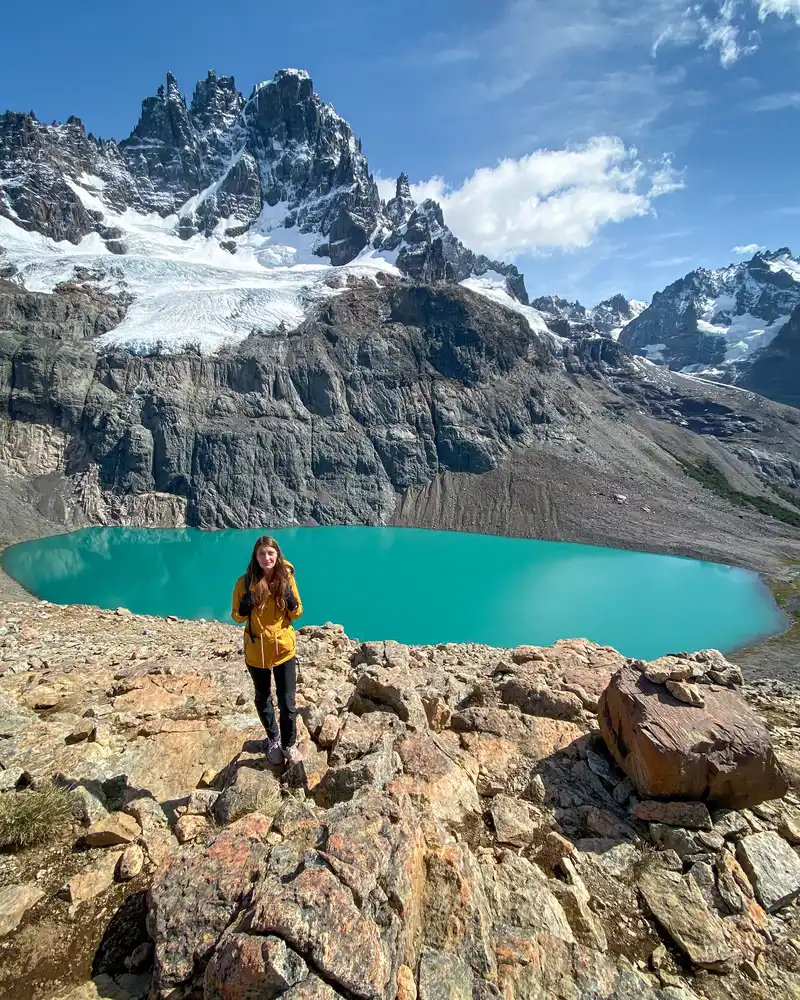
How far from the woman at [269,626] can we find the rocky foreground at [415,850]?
1.49 ft

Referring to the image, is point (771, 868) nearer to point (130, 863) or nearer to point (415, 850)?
point (415, 850)

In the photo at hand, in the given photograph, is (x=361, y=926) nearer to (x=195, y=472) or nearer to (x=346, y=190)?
(x=195, y=472)

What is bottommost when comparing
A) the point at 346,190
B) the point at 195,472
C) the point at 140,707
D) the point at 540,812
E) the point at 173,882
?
the point at 195,472

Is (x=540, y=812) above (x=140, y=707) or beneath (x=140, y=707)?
above

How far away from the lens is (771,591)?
171 feet

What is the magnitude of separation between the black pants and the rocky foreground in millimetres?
286

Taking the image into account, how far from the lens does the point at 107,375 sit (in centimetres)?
8038

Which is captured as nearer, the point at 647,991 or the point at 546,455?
the point at 647,991

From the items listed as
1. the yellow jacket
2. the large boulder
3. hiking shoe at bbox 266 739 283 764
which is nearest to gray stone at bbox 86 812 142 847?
hiking shoe at bbox 266 739 283 764

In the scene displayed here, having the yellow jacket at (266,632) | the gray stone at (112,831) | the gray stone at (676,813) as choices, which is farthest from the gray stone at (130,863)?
the gray stone at (676,813)

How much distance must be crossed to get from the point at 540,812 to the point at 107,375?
91759mm

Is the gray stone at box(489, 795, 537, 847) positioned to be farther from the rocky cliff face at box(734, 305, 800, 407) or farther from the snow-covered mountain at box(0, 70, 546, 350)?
the rocky cliff face at box(734, 305, 800, 407)

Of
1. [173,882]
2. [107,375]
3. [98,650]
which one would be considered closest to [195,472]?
[107,375]

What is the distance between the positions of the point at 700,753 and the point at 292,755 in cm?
406
